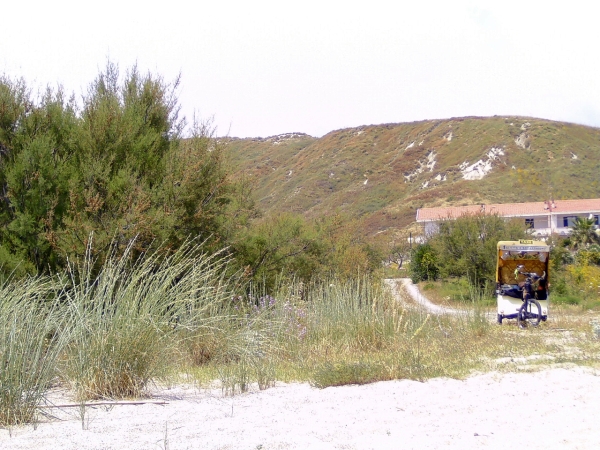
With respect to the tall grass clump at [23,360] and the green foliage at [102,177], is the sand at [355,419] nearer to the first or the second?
the tall grass clump at [23,360]

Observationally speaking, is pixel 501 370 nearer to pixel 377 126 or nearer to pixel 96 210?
pixel 96 210

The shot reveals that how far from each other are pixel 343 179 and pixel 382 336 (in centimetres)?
8319

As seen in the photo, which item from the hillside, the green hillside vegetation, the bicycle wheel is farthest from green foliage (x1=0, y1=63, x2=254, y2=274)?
the hillside

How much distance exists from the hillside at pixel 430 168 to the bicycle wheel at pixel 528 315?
1822 inches

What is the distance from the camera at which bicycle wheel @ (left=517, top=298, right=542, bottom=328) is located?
17.1 metres

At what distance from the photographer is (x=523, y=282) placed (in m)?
18.3

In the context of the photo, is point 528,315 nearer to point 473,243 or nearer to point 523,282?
point 523,282

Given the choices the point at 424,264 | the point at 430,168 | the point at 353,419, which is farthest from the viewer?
the point at 430,168

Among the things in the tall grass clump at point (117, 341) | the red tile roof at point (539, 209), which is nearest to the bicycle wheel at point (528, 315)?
the tall grass clump at point (117, 341)

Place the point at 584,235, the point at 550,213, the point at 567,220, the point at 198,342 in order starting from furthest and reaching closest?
the point at 567,220 < the point at 550,213 < the point at 584,235 < the point at 198,342

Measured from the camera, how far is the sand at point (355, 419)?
5285 millimetres

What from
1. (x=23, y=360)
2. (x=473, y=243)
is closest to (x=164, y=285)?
(x=23, y=360)

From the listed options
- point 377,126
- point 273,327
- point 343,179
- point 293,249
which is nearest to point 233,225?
point 293,249

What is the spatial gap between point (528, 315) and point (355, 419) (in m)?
12.2
